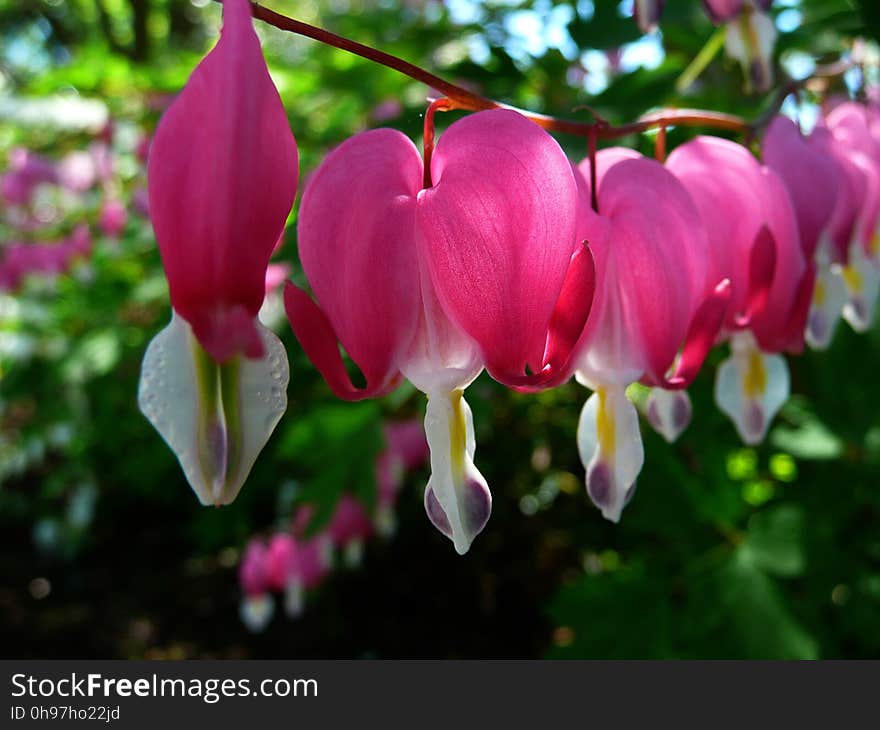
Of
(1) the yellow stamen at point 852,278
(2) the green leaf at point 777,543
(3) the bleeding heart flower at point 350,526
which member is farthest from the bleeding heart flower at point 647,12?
(3) the bleeding heart flower at point 350,526

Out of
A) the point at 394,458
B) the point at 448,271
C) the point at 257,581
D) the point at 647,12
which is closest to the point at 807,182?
the point at 647,12

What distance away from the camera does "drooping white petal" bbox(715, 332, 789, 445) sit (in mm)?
626

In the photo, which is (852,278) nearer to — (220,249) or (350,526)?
(220,249)

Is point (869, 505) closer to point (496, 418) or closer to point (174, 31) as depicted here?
point (496, 418)

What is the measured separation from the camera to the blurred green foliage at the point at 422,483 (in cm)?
119

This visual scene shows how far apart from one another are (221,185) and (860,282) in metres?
0.62

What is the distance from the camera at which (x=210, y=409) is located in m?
0.37

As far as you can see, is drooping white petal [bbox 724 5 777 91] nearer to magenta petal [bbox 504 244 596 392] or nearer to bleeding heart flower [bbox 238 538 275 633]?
magenta petal [bbox 504 244 596 392]

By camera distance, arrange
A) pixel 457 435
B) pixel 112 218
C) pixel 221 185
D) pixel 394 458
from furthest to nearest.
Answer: pixel 112 218, pixel 394 458, pixel 457 435, pixel 221 185

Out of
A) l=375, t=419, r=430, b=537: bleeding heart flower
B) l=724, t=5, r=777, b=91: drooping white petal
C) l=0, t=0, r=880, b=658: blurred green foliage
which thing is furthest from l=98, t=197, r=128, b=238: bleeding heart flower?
l=724, t=5, r=777, b=91: drooping white petal

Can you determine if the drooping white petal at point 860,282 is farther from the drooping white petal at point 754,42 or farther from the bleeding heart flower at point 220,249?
the bleeding heart flower at point 220,249

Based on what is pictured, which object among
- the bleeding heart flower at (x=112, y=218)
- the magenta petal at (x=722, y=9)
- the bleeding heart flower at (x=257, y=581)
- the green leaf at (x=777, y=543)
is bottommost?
the bleeding heart flower at (x=257, y=581)

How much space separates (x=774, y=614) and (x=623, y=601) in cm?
23

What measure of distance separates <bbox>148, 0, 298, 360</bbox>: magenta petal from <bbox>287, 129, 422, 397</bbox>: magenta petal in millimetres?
68
